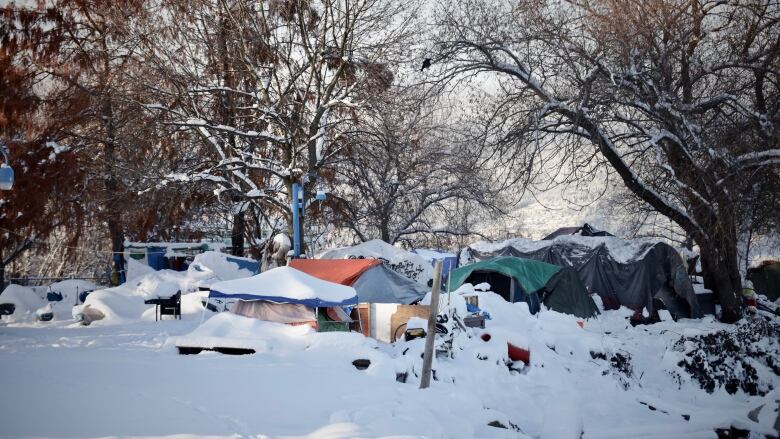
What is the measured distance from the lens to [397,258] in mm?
22562

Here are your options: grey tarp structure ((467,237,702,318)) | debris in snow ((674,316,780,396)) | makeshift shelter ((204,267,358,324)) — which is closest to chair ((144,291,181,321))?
makeshift shelter ((204,267,358,324))

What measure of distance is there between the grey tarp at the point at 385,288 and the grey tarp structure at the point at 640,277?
6990mm

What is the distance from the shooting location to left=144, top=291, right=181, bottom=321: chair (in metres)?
18.4

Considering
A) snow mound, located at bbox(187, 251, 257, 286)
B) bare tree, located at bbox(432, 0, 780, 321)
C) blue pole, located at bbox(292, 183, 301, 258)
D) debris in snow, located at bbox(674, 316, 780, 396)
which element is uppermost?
bare tree, located at bbox(432, 0, 780, 321)

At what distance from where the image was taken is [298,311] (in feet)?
44.5

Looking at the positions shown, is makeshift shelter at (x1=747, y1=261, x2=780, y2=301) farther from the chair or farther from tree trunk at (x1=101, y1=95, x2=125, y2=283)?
tree trunk at (x1=101, y1=95, x2=125, y2=283)

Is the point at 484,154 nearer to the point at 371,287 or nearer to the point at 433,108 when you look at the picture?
the point at 433,108

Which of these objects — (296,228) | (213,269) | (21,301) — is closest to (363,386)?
(296,228)

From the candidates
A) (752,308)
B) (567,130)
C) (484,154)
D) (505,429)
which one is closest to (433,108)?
(484,154)

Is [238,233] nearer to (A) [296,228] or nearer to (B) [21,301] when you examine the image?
(A) [296,228]

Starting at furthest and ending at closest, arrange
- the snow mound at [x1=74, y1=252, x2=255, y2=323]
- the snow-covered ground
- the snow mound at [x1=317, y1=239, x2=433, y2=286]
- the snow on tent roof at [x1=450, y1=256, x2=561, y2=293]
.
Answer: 1. the snow mound at [x1=317, y1=239, x2=433, y2=286]
2. the snow on tent roof at [x1=450, y1=256, x2=561, y2=293]
3. the snow mound at [x1=74, y1=252, x2=255, y2=323]
4. the snow-covered ground

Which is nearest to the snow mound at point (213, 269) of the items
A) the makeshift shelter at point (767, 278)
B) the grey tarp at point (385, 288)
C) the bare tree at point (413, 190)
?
the bare tree at point (413, 190)

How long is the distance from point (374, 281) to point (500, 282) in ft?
14.6

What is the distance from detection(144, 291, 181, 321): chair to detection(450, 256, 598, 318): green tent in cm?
763
